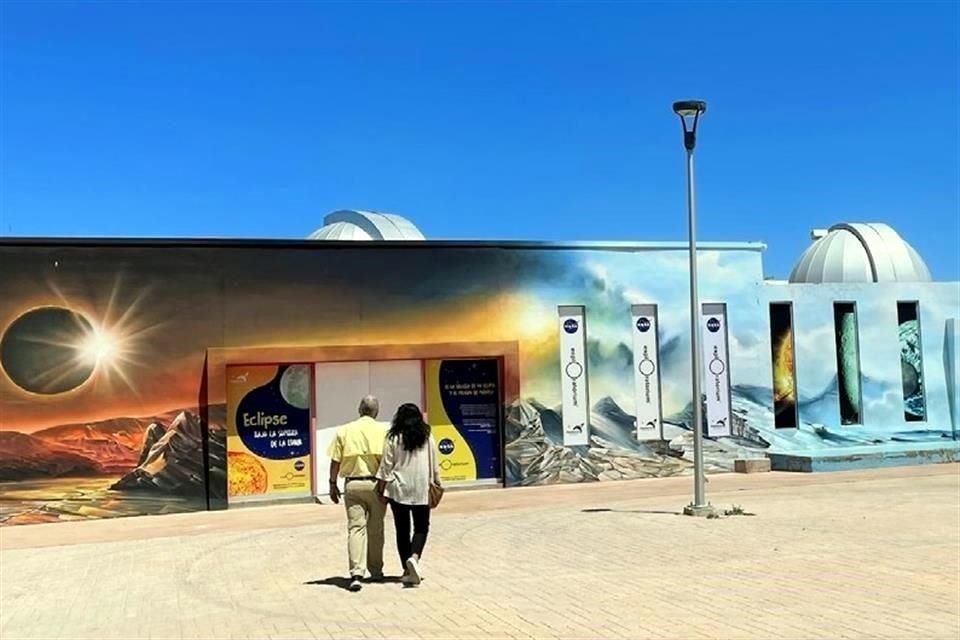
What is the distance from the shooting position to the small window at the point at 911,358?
901 inches

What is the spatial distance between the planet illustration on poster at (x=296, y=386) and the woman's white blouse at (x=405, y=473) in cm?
913

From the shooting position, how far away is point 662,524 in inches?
486

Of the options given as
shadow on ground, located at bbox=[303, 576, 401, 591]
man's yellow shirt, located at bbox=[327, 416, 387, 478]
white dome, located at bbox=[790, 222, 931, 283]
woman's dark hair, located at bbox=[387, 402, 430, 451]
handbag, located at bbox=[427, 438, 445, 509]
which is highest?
white dome, located at bbox=[790, 222, 931, 283]


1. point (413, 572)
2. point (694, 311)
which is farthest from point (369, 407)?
point (694, 311)

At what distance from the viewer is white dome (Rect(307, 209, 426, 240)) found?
25047 millimetres

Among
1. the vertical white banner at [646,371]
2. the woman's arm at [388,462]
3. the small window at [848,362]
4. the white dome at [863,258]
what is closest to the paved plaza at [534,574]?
the woman's arm at [388,462]

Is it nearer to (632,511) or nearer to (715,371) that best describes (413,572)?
(632,511)

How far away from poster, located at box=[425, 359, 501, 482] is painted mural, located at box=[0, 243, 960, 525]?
39 cm

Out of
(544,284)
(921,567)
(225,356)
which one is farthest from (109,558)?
(544,284)

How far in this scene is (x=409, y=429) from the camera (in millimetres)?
8492

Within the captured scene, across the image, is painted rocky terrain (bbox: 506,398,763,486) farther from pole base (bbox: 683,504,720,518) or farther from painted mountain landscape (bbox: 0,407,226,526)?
painted mountain landscape (bbox: 0,407,226,526)

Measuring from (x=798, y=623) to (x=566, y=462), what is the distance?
1204 cm

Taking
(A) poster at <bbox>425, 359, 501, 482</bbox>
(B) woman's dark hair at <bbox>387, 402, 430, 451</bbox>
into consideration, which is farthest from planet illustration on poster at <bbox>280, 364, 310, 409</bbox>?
(B) woman's dark hair at <bbox>387, 402, 430, 451</bbox>

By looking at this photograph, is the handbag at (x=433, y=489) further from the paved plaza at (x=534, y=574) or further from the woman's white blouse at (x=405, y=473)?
the paved plaza at (x=534, y=574)
